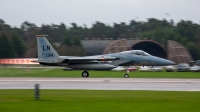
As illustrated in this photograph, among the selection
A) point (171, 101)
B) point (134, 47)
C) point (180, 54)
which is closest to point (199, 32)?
point (180, 54)

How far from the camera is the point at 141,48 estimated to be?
70.4 meters

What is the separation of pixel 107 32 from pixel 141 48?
73856 millimetres

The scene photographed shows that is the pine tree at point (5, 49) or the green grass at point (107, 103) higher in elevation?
the pine tree at point (5, 49)

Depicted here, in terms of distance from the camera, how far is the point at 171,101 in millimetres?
16297


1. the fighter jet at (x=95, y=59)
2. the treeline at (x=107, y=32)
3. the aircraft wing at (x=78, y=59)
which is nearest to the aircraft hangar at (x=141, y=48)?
the treeline at (x=107, y=32)

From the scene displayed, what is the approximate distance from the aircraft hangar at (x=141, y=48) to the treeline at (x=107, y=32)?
2835 millimetres

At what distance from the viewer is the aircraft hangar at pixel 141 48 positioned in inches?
2728

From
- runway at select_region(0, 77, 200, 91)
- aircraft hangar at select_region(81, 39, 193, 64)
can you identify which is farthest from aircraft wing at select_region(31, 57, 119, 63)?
aircraft hangar at select_region(81, 39, 193, 64)

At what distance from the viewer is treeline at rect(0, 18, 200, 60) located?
86.6 metres

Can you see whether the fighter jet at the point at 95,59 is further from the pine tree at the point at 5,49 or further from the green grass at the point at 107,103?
the pine tree at the point at 5,49

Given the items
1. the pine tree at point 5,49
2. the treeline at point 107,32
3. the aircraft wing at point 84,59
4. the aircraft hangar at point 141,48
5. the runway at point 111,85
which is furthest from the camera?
the treeline at point 107,32

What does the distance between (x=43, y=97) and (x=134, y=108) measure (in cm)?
518

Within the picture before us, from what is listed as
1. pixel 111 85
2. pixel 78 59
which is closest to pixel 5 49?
pixel 78 59

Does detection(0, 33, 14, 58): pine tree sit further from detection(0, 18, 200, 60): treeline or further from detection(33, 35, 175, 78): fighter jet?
→ detection(33, 35, 175, 78): fighter jet
